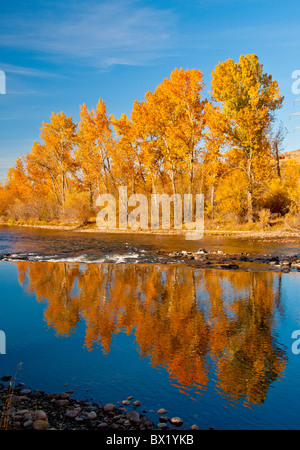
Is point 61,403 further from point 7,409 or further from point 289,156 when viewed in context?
point 289,156

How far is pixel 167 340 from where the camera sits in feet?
24.9

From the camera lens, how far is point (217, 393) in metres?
5.44

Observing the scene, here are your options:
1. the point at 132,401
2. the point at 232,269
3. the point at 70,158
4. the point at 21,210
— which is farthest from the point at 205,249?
the point at 21,210

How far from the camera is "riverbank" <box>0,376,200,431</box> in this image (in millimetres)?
4422

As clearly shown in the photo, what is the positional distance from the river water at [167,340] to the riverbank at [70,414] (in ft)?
0.71

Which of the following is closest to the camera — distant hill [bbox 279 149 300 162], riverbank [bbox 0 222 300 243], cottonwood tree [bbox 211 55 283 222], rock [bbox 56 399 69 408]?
rock [bbox 56 399 69 408]

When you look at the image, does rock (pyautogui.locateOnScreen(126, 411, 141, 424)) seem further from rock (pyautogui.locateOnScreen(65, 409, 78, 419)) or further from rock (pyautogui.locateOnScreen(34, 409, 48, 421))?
rock (pyautogui.locateOnScreen(34, 409, 48, 421))

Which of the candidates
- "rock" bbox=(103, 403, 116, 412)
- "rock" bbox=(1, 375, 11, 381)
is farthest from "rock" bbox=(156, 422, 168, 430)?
"rock" bbox=(1, 375, 11, 381)

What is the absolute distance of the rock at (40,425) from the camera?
14.0 feet

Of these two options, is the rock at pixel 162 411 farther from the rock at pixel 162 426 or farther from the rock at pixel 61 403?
the rock at pixel 61 403

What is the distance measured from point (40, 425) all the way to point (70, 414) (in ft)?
1.61

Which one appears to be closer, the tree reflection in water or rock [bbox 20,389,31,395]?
rock [bbox 20,389,31,395]

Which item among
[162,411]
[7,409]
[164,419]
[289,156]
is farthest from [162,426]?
[289,156]

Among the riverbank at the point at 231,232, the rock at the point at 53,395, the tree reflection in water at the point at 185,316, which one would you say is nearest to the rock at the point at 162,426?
the tree reflection in water at the point at 185,316
